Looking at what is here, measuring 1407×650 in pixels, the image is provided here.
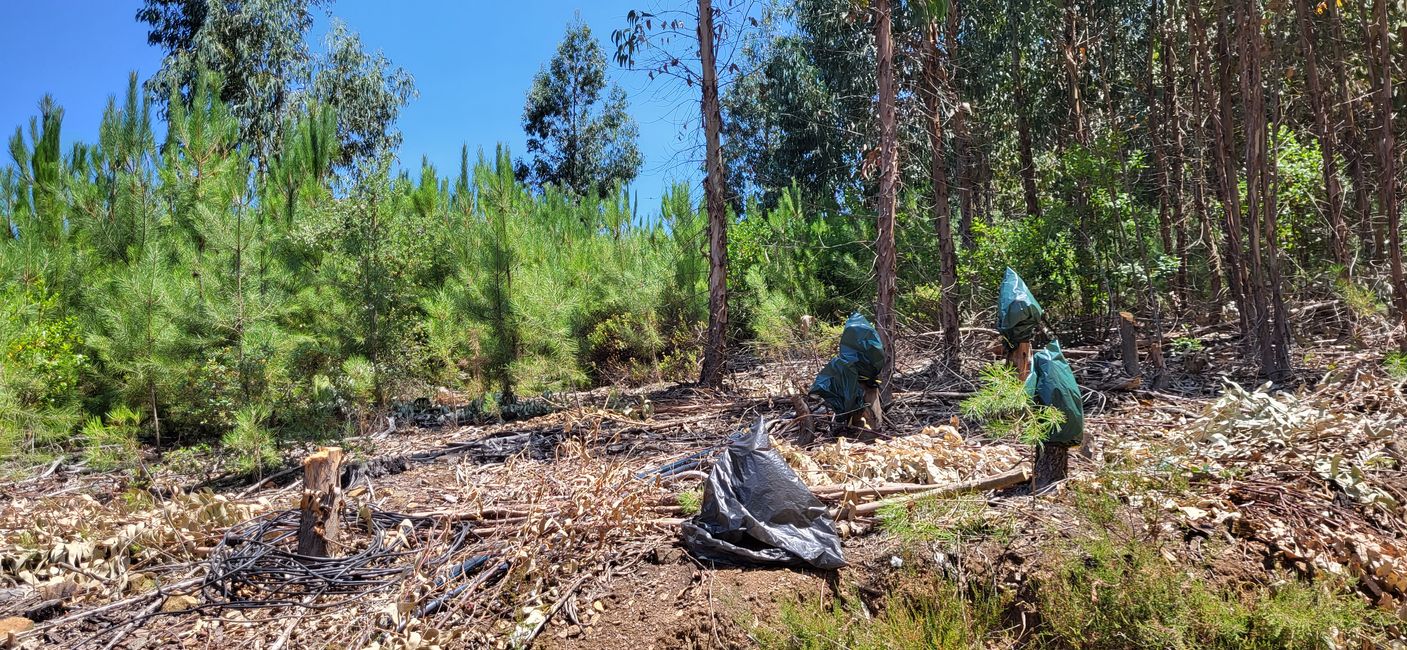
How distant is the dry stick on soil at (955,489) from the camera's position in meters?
3.59

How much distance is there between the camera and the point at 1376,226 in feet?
22.5

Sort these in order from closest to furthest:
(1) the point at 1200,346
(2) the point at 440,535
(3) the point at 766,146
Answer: (2) the point at 440,535 → (1) the point at 1200,346 → (3) the point at 766,146

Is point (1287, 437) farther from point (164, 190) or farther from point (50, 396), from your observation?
point (164, 190)

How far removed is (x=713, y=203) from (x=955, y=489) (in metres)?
4.53

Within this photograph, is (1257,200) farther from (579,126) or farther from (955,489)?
(579,126)

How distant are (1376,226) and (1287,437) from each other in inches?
164

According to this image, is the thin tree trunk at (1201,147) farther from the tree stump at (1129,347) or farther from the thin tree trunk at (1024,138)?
the thin tree trunk at (1024,138)

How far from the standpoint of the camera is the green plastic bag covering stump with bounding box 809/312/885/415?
200 inches

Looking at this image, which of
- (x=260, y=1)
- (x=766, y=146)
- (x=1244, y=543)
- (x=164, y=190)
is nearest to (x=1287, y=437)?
(x=1244, y=543)

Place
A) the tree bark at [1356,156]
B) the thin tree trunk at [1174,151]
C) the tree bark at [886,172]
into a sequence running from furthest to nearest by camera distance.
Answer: the thin tree trunk at [1174,151] < the tree bark at [1356,156] < the tree bark at [886,172]

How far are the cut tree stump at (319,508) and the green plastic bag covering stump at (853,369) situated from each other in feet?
9.46

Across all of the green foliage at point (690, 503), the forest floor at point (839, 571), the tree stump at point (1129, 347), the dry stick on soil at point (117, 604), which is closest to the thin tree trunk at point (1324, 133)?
the tree stump at point (1129, 347)

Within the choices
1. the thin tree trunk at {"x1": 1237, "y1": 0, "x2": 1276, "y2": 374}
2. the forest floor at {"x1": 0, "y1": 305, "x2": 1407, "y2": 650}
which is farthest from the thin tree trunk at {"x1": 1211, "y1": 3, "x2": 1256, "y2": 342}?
the forest floor at {"x1": 0, "y1": 305, "x2": 1407, "y2": 650}

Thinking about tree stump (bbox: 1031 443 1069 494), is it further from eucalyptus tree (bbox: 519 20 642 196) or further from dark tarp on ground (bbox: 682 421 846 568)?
eucalyptus tree (bbox: 519 20 642 196)
